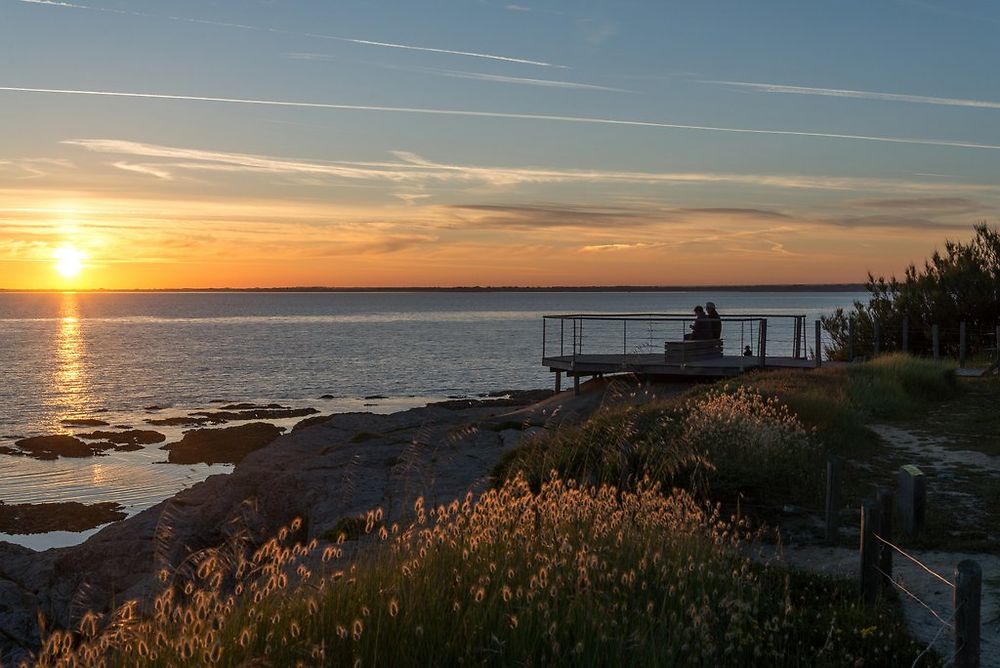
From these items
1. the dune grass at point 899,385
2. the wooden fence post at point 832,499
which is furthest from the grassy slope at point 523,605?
the dune grass at point 899,385

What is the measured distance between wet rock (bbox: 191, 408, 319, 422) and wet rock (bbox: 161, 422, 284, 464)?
5681 millimetres

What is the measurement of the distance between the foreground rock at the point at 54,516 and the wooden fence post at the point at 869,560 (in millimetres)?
18801

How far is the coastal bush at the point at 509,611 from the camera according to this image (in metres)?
5.10

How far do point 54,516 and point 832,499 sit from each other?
19.3 m

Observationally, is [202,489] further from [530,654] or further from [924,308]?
[924,308]

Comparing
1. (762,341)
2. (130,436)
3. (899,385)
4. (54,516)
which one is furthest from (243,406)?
(899,385)

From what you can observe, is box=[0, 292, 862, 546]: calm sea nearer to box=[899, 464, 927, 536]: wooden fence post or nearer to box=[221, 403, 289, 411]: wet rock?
box=[221, 403, 289, 411]: wet rock

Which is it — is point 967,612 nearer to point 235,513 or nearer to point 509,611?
point 509,611

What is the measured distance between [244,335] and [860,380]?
100921mm

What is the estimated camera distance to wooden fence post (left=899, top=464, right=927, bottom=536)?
995 centimetres

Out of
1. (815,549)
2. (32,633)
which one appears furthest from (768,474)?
(32,633)

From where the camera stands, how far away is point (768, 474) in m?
12.1

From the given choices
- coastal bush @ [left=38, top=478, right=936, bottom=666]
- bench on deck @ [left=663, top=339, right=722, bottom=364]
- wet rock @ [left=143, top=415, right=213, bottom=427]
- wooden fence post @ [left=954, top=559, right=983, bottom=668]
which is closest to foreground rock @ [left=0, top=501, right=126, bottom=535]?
wet rock @ [left=143, top=415, right=213, bottom=427]

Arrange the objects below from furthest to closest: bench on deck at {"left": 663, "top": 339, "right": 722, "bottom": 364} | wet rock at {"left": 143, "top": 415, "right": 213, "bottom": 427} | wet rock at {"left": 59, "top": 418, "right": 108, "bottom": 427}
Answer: wet rock at {"left": 59, "top": 418, "right": 108, "bottom": 427}
wet rock at {"left": 143, "top": 415, "right": 213, "bottom": 427}
bench on deck at {"left": 663, "top": 339, "right": 722, "bottom": 364}
